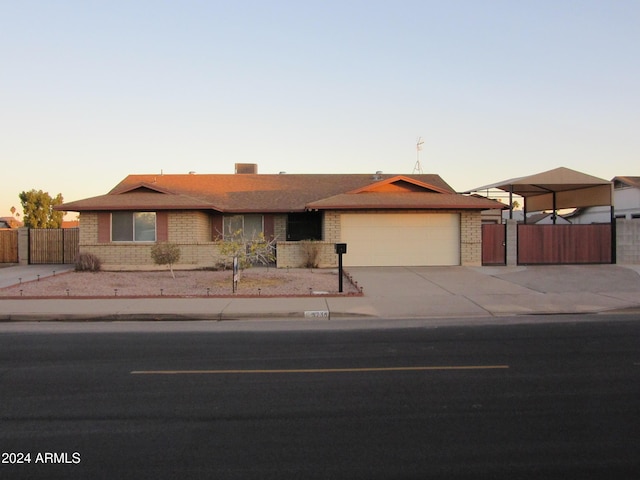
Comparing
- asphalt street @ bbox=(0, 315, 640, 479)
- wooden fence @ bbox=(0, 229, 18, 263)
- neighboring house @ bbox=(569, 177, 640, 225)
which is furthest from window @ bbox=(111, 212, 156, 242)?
neighboring house @ bbox=(569, 177, 640, 225)

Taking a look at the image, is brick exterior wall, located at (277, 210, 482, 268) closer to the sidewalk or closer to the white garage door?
the white garage door

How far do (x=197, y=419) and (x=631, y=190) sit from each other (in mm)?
45999

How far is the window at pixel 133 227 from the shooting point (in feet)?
79.8

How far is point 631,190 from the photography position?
43.4 meters

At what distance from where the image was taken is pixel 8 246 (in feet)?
90.4

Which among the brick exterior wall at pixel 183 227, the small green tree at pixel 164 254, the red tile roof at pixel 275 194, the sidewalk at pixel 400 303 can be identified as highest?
the red tile roof at pixel 275 194

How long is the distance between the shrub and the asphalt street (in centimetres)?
1383

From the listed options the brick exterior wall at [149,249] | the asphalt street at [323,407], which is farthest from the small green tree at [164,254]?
the asphalt street at [323,407]

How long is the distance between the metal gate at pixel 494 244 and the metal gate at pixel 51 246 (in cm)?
1918

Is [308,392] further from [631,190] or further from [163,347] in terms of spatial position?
[631,190]

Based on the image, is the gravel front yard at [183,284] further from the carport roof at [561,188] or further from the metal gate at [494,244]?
the carport roof at [561,188]

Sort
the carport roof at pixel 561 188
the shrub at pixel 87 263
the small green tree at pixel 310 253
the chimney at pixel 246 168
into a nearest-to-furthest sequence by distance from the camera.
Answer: the shrub at pixel 87 263 < the small green tree at pixel 310 253 < the carport roof at pixel 561 188 < the chimney at pixel 246 168

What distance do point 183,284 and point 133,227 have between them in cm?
763

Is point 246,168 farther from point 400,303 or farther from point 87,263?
point 400,303
